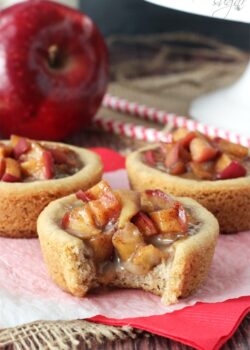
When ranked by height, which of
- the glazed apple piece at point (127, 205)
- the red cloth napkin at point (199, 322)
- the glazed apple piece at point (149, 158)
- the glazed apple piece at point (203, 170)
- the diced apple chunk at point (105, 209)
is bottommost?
the glazed apple piece at point (149, 158)

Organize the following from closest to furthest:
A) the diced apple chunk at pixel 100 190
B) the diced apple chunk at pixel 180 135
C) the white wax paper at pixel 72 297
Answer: the white wax paper at pixel 72 297 < the diced apple chunk at pixel 100 190 < the diced apple chunk at pixel 180 135

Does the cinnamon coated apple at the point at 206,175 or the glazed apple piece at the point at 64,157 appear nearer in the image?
the cinnamon coated apple at the point at 206,175

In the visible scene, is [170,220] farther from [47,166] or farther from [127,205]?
[47,166]

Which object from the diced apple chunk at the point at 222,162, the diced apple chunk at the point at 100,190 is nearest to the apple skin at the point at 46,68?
the diced apple chunk at the point at 222,162

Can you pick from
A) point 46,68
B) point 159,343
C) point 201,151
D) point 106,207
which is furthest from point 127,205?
point 46,68

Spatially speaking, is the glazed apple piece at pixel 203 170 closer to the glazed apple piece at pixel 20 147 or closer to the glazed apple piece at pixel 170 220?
the glazed apple piece at pixel 170 220

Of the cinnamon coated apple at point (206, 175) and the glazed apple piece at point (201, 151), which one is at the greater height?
the glazed apple piece at point (201, 151)

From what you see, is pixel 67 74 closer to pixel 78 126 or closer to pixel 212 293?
pixel 78 126

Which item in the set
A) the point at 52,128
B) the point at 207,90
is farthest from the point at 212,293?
the point at 207,90

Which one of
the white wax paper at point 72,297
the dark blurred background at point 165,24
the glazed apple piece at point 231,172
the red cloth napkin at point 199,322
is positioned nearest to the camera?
the red cloth napkin at point 199,322
